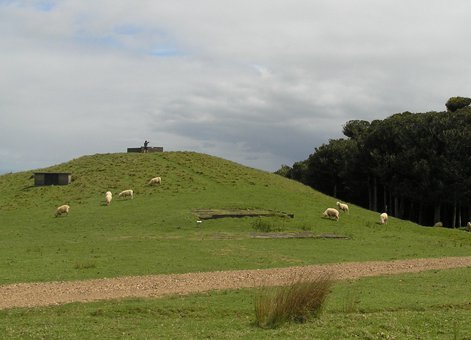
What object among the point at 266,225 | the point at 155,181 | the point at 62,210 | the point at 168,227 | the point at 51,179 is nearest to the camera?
the point at 168,227

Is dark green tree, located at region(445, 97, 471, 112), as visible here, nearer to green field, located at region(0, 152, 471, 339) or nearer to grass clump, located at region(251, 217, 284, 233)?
green field, located at region(0, 152, 471, 339)

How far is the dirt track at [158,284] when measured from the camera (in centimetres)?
1795

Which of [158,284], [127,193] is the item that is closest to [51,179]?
[127,193]

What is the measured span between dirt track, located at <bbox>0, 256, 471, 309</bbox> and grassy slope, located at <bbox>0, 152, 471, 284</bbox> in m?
1.76

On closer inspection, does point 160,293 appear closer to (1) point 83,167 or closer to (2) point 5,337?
(2) point 5,337

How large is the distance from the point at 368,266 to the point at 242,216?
17807 millimetres

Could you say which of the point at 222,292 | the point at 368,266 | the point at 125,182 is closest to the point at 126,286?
the point at 222,292

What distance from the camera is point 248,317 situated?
48.2ft

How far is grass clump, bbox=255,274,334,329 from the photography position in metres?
12.5

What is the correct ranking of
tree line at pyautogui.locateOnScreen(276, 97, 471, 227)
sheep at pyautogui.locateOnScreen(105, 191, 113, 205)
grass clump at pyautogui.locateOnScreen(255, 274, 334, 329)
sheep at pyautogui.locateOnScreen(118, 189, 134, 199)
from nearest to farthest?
grass clump at pyautogui.locateOnScreen(255, 274, 334, 329), sheep at pyautogui.locateOnScreen(105, 191, 113, 205), sheep at pyautogui.locateOnScreen(118, 189, 134, 199), tree line at pyautogui.locateOnScreen(276, 97, 471, 227)

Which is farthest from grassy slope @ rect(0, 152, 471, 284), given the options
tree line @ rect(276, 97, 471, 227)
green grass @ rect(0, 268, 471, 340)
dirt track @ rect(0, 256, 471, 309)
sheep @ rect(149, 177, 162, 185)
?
tree line @ rect(276, 97, 471, 227)

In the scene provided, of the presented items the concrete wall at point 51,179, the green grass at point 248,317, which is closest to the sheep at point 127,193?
the concrete wall at point 51,179

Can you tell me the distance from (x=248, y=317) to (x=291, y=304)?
243 cm

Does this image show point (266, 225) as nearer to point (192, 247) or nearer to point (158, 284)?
point (192, 247)
